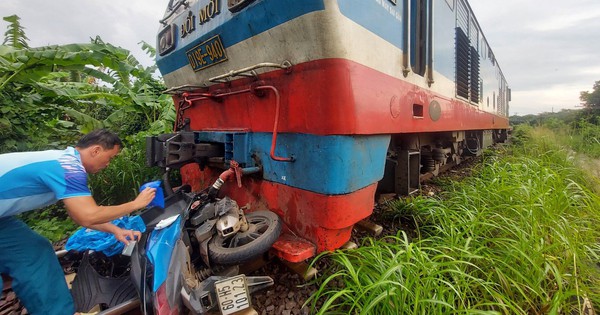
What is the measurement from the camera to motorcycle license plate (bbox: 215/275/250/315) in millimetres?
1445

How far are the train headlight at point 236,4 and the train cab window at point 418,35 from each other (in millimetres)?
1477

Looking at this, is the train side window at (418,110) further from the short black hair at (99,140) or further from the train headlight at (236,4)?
the short black hair at (99,140)

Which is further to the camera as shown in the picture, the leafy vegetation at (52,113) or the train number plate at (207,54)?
the leafy vegetation at (52,113)

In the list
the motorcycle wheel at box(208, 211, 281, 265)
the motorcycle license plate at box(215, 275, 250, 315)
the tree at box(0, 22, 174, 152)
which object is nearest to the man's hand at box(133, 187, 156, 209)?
the motorcycle wheel at box(208, 211, 281, 265)

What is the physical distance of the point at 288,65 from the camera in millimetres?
1837

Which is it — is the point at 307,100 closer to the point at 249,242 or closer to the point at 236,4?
the point at 236,4

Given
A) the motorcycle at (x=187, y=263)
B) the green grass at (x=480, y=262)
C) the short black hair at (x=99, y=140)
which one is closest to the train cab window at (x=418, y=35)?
the green grass at (x=480, y=262)

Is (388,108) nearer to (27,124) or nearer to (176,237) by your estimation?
(176,237)

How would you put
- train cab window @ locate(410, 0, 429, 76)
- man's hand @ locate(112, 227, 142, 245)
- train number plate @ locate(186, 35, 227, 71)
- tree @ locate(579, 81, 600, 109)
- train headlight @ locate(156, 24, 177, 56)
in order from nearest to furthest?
man's hand @ locate(112, 227, 142, 245)
train number plate @ locate(186, 35, 227, 71)
train cab window @ locate(410, 0, 429, 76)
train headlight @ locate(156, 24, 177, 56)
tree @ locate(579, 81, 600, 109)

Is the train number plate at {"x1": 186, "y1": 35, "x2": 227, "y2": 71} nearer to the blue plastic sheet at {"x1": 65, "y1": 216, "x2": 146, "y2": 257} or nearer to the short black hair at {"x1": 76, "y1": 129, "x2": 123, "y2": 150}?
the short black hair at {"x1": 76, "y1": 129, "x2": 123, "y2": 150}

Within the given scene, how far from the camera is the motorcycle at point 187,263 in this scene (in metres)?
1.48

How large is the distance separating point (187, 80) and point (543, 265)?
A: 3347 millimetres

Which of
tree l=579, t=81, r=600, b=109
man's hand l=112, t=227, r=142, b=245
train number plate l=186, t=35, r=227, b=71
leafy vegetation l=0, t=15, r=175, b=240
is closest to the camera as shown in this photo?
man's hand l=112, t=227, r=142, b=245

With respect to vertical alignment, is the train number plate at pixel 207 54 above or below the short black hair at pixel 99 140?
above
